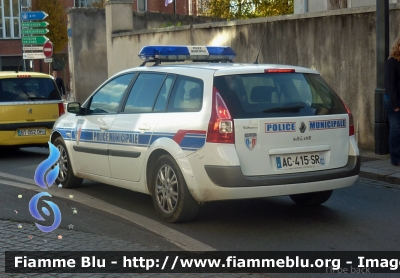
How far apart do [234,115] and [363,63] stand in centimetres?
651

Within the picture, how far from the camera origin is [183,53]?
851 cm

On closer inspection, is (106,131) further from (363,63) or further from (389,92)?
(363,63)

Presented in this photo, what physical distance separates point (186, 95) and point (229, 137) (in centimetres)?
80

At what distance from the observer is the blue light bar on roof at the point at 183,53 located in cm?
826

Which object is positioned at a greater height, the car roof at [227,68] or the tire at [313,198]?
the car roof at [227,68]

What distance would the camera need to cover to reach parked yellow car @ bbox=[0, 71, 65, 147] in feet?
42.5

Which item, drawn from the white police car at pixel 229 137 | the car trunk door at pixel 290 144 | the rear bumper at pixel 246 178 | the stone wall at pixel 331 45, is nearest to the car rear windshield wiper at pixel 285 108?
the white police car at pixel 229 137

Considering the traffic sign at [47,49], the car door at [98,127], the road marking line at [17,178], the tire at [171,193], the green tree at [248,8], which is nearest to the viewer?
the tire at [171,193]

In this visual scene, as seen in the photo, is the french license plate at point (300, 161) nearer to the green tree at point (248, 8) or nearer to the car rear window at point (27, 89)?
the car rear window at point (27, 89)

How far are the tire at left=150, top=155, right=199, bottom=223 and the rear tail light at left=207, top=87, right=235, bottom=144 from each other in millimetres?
534

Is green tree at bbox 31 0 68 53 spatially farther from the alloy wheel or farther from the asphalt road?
the alloy wheel

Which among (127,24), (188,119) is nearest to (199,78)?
(188,119)

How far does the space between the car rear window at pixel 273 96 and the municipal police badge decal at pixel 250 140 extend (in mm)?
181

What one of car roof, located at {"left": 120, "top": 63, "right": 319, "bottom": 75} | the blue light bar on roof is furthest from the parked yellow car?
car roof, located at {"left": 120, "top": 63, "right": 319, "bottom": 75}
